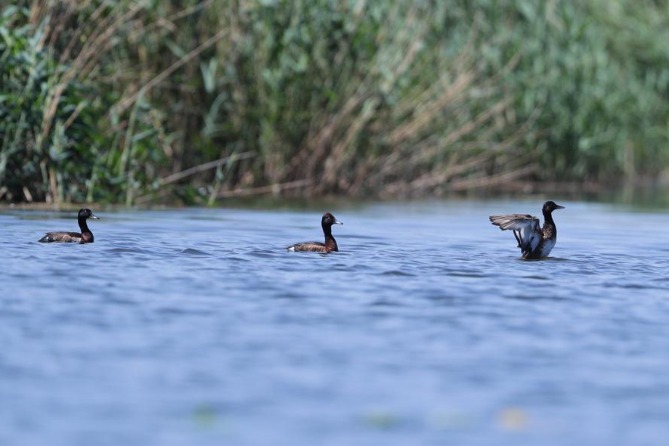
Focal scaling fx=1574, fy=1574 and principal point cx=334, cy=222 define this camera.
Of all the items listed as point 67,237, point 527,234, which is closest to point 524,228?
point 527,234

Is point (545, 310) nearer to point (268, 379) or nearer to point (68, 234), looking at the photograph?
point (268, 379)

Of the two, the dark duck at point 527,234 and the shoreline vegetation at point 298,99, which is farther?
the shoreline vegetation at point 298,99

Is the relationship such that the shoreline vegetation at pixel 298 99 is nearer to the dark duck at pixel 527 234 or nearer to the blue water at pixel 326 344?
the blue water at pixel 326 344

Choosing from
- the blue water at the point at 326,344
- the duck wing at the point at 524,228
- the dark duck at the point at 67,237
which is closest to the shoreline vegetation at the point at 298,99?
the blue water at the point at 326,344

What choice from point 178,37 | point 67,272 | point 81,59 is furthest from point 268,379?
point 178,37

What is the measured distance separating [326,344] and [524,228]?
15.0 feet

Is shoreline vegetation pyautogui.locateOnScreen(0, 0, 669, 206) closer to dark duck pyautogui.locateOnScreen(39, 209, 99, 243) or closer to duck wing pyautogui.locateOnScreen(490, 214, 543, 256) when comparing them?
dark duck pyautogui.locateOnScreen(39, 209, 99, 243)

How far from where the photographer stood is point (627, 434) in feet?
17.5

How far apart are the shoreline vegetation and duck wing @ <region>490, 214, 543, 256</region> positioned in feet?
16.6

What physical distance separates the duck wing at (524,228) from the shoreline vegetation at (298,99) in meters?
5.06

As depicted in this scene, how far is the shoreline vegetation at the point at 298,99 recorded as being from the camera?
15.3 meters

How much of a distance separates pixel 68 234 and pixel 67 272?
74.1 inches

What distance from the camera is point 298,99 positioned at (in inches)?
768

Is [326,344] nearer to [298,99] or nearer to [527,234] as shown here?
[527,234]
